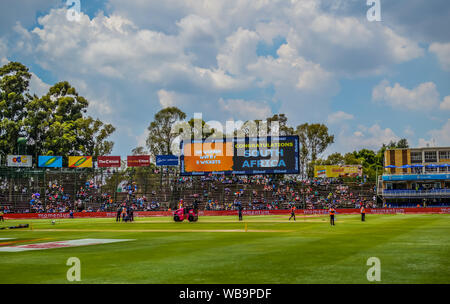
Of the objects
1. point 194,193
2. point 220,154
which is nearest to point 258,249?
point 220,154

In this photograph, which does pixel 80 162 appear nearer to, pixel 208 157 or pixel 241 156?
pixel 208 157

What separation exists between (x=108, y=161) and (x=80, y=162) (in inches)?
208

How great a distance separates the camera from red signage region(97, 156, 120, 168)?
84.4 metres

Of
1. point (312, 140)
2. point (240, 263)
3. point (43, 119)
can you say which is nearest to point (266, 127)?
point (312, 140)

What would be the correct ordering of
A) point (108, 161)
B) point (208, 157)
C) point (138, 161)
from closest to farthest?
point (208, 157)
point (138, 161)
point (108, 161)

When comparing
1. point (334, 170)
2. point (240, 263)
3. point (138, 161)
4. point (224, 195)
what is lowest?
point (224, 195)

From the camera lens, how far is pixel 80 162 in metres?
83.2

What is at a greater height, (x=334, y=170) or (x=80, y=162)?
(x=80, y=162)

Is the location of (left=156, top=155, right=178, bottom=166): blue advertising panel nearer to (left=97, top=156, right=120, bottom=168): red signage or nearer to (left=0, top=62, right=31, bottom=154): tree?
(left=97, top=156, right=120, bottom=168): red signage

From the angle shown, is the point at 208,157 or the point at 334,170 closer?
the point at 208,157

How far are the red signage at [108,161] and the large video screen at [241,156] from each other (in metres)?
16.3

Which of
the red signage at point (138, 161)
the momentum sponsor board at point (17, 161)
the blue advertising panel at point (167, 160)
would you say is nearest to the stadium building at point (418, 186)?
the blue advertising panel at point (167, 160)

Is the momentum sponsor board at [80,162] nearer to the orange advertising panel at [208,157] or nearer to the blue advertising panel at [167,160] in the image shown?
the blue advertising panel at [167,160]

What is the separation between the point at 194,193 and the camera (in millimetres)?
78375
